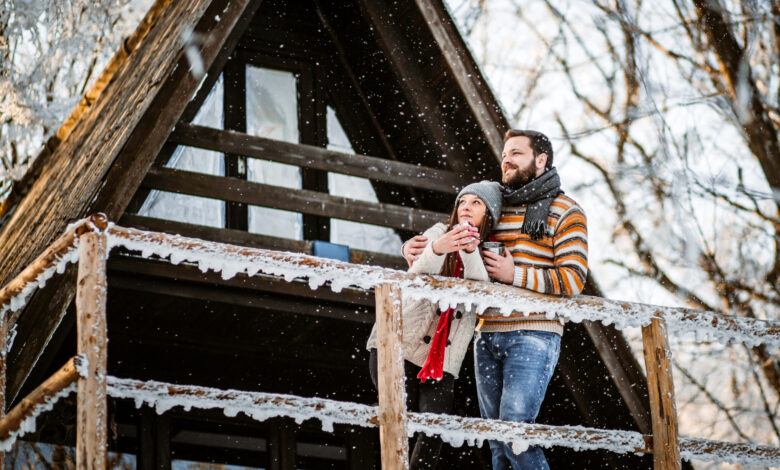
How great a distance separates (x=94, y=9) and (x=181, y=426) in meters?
9.79

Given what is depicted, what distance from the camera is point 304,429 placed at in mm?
7484

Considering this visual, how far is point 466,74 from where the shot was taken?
7.05m

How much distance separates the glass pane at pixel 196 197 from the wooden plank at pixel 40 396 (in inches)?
131

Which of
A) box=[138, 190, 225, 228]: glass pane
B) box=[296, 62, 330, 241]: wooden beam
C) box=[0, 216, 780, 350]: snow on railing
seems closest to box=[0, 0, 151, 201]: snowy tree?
box=[296, 62, 330, 241]: wooden beam

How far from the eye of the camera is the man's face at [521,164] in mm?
4922

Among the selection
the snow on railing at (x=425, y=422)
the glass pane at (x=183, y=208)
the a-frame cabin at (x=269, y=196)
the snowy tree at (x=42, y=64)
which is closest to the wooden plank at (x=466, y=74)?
the a-frame cabin at (x=269, y=196)

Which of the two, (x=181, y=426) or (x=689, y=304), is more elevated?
(x=689, y=304)

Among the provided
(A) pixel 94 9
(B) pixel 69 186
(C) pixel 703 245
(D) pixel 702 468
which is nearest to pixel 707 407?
(D) pixel 702 468

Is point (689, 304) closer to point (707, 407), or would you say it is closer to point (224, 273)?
point (707, 407)

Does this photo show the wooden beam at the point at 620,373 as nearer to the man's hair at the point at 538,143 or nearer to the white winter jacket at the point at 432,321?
the man's hair at the point at 538,143

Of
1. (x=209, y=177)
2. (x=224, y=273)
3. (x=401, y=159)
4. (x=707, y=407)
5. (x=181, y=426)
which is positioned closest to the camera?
(x=224, y=273)

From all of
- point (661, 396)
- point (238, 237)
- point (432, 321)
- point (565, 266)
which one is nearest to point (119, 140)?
point (238, 237)

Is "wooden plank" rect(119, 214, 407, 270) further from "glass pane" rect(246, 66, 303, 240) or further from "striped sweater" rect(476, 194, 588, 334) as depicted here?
"striped sweater" rect(476, 194, 588, 334)

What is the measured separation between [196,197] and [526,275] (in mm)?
3582
